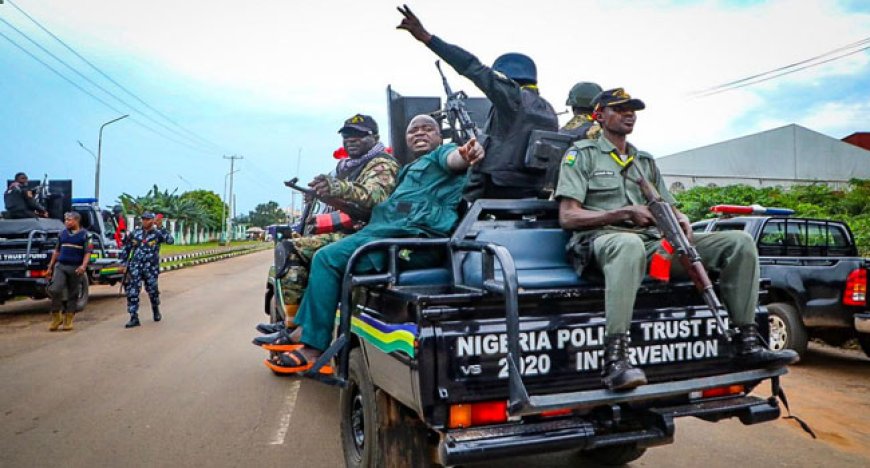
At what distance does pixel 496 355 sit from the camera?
2.83 metres

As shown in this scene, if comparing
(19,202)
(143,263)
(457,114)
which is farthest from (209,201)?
(457,114)

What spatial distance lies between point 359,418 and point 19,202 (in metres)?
12.4

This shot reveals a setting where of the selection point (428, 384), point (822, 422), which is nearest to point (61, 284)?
point (428, 384)

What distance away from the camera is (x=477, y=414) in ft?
9.14

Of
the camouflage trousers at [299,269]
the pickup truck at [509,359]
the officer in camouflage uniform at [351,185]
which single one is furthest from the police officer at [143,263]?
the pickup truck at [509,359]

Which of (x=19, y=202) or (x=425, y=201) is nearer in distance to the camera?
(x=425, y=201)

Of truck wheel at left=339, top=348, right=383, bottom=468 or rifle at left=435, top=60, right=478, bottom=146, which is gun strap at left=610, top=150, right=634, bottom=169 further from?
rifle at left=435, top=60, right=478, bottom=146

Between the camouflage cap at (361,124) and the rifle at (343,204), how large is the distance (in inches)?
33.7

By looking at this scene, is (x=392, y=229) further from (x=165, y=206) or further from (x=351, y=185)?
(x=165, y=206)

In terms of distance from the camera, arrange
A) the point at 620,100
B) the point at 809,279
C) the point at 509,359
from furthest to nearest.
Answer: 1. the point at 809,279
2. the point at 620,100
3. the point at 509,359

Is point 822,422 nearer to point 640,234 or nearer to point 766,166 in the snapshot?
point 640,234

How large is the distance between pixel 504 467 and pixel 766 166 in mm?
31890

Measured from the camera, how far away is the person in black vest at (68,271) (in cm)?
1014

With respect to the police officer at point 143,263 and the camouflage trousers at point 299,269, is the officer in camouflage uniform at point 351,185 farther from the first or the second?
the police officer at point 143,263
